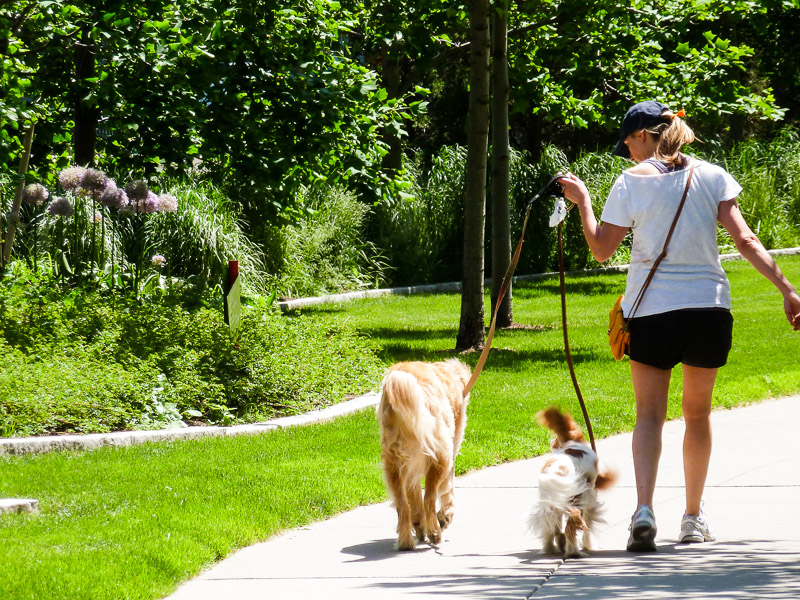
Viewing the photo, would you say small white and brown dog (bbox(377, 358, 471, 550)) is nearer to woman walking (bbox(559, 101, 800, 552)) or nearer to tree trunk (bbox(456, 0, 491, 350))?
woman walking (bbox(559, 101, 800, 552))

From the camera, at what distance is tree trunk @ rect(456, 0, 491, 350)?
466 inches

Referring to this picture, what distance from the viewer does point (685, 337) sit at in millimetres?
4750

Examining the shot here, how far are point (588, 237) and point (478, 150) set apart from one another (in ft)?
23.7

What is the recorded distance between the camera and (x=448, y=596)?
4.18 metres

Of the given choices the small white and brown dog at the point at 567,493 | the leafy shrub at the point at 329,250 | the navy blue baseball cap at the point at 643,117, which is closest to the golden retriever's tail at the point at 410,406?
→ the small white and brown dog at the point at 567,493

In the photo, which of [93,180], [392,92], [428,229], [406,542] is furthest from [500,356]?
[392,92]

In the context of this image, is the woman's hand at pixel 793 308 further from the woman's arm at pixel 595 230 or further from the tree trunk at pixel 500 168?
the tree trunk at pixel 500 168

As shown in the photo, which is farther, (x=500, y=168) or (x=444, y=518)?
(x=500, y=168)

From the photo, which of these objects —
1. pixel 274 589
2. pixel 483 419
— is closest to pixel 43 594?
pixel 274 589

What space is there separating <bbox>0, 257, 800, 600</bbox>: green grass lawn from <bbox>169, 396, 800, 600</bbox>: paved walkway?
19 cm

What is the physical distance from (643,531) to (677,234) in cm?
137

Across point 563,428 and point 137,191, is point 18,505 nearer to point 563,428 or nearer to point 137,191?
point 563,428

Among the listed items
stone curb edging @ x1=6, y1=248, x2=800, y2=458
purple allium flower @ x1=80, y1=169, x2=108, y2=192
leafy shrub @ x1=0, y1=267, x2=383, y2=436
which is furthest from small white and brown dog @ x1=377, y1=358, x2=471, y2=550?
purple allium flower @ x1=80, y1=169, x2=108, y2=192

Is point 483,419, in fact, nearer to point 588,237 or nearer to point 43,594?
point 588,237
